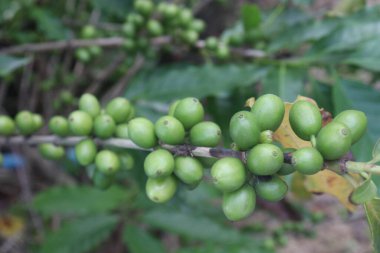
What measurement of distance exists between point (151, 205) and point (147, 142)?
1.44 m

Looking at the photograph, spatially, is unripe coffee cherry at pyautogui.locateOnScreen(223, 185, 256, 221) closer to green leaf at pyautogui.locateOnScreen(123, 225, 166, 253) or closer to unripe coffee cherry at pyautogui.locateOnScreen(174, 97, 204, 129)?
unripe coffee cherry at pyautogui.locateOnScreen(174, 97, 204, 129)

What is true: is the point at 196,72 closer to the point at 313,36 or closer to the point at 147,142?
the point at 313,36

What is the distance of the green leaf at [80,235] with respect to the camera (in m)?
2.41

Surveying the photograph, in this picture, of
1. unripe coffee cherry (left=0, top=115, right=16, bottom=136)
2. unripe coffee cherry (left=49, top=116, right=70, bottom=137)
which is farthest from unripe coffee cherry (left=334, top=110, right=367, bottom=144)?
unripe coffee cherry (left=0, top=115, right=16, bottom=136)

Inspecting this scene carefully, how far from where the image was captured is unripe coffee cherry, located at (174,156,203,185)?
0.95m

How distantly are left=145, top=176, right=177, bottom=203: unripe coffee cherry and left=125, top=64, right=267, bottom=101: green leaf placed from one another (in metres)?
0.83

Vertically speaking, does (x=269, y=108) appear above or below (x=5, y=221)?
above

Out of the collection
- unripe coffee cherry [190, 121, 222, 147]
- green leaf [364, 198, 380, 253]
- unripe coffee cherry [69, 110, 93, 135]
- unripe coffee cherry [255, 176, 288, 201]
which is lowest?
unripe coffee cherry [69, 110, 93, 135]

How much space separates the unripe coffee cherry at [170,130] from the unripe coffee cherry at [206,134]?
3cm

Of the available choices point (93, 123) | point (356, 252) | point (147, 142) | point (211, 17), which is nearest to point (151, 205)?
point (93, 123)

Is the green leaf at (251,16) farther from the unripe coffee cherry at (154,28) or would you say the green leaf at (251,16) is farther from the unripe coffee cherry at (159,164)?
the unripe coffee cherry at (159,164)

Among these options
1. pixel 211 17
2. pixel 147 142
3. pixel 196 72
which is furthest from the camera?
pixel 211 17

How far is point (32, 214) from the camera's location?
2.97 m

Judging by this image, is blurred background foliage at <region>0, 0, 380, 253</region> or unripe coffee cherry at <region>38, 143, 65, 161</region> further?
blurred background foliage at <region>0, 0, 380, 253</region>
